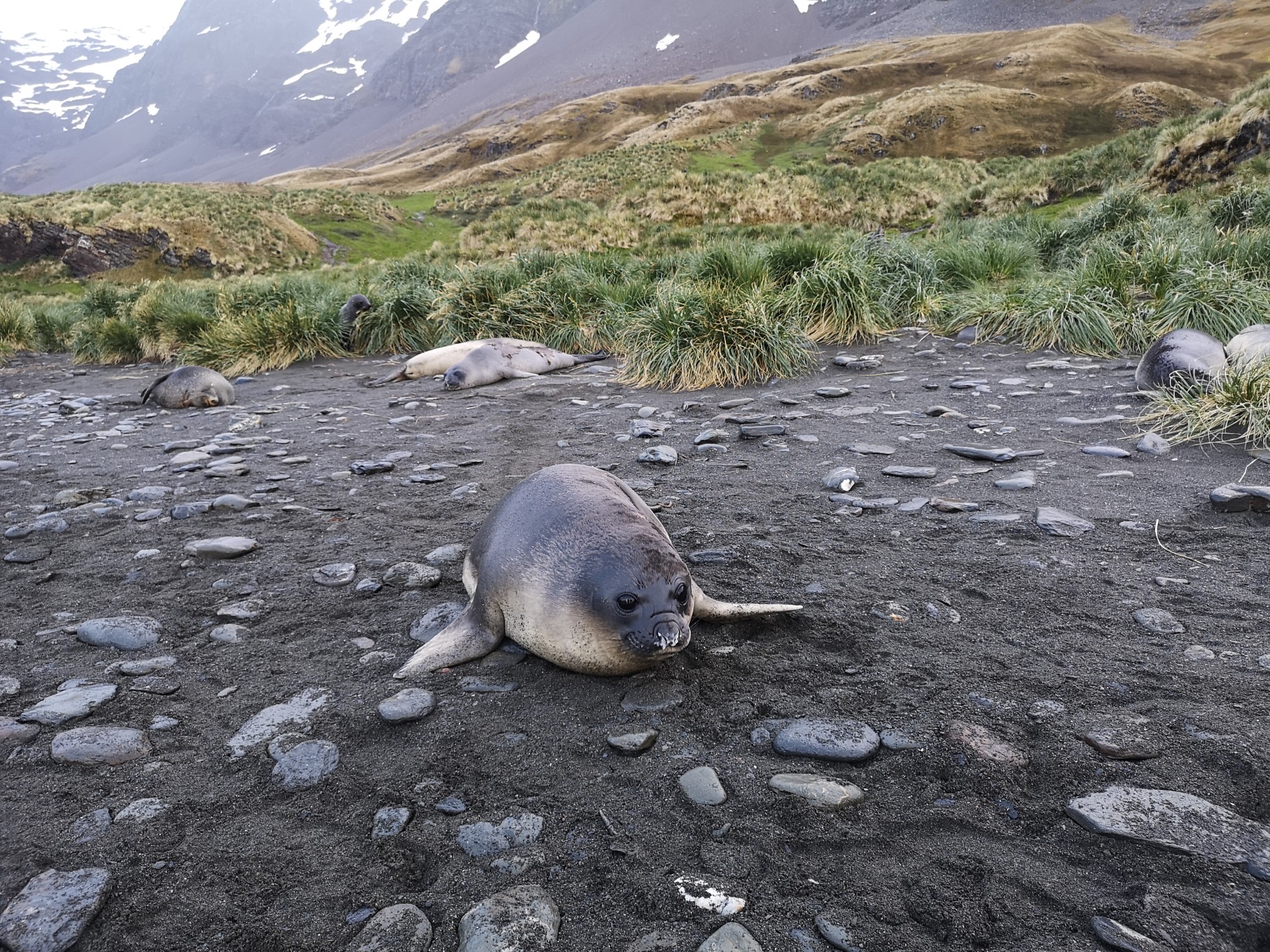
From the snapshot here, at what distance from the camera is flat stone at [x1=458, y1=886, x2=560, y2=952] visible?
152 cm

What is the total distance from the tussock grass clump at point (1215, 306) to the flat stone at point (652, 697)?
701 centimetres

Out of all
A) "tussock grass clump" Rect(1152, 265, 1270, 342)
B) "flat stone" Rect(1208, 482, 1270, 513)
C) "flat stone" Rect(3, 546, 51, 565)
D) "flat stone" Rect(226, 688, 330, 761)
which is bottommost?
"flat stone" Rect(226, 688, 330, 761)

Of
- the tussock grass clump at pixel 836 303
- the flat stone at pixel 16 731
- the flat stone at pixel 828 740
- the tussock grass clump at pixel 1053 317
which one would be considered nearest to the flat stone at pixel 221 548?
→ the flat stone at pixel 16 731

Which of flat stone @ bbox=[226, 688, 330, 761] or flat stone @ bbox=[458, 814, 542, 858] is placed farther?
flat stone @ bbox=[226, 688, 330, 761]

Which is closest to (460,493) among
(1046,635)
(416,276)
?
(1046,635)

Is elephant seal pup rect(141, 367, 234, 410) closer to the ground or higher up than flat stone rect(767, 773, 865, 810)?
higher up

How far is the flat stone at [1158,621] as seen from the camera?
258 cm

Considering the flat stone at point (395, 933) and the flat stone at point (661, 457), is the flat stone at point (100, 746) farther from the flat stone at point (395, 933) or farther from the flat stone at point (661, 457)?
the flat stone at point (661, 457)

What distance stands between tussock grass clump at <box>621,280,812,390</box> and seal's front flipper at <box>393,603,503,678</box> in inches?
194

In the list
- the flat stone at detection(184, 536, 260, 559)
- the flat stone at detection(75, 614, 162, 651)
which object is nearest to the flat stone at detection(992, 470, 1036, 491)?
the flat stone at detection(184, 536, 260, 559)

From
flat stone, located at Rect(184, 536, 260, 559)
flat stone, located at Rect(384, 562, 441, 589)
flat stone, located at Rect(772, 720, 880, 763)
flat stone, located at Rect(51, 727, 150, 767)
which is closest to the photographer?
flat stone, located at Rect(772, 720, 880, 763)

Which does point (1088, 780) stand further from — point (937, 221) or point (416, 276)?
point (937, 221)

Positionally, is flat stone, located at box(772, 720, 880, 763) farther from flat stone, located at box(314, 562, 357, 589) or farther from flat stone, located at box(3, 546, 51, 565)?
flat stone, located at box(3, 546, 51, 565)

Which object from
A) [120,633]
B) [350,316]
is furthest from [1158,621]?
[350,316]
